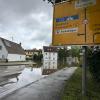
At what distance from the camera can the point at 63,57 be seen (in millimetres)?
96125

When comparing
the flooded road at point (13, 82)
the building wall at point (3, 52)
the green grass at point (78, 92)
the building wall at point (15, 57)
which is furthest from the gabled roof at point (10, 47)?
the green grass at point (78, 92)

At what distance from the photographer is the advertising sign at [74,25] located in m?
11.6

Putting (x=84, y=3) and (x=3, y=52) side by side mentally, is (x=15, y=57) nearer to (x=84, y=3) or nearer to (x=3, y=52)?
(x=3, y=52)

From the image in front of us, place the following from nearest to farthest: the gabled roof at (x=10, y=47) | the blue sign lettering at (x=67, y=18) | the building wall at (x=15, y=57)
Answer: the blue sign lettering at (x=67, y=18) → the building wall at (x=15, y=57) → the gabled roof at (x=10, y=47)

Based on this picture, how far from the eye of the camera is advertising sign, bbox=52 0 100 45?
11617mm

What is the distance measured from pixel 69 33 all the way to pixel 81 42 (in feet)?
2.41

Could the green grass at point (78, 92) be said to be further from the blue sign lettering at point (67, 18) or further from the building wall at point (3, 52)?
the building wall at point (3, 52)

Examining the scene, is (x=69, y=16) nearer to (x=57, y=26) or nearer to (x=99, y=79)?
(x=57, y=26)

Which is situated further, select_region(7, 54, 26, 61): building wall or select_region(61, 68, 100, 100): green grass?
select_region(7, 54, 26, 61): building wall

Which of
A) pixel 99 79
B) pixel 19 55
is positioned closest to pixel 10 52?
pixel 19 55

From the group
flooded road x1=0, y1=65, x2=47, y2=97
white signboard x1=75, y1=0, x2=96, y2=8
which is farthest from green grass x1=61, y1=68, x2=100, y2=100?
white signboard x1=75, y1=0, x2=96, y2=8

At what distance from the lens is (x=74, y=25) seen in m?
12.2

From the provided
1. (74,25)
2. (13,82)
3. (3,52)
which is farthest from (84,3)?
(3,52)

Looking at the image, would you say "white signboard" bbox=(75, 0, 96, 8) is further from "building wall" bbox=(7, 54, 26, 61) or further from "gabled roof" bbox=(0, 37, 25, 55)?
"gabled roof" bbox=(0, 37, 25, 55)
